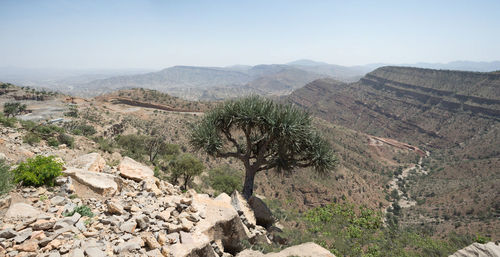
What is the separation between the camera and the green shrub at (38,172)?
6930mm

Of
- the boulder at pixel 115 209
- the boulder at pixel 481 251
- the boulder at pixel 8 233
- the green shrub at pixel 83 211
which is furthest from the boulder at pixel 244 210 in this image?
the boulder at pixel 481 251

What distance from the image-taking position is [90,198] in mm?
7008

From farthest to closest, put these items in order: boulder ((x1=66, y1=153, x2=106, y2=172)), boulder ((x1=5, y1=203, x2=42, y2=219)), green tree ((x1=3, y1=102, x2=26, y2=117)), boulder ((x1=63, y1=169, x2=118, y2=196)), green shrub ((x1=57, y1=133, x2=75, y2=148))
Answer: green tree ((x1=3, y1=102, x2=26, y2=117))
green shrub ((x1=57, y1=133, x2=75, y2=148))
boulder ((x1=66, y1=153, x2=106, y2=172))
boulder ((x1=63, y1=169, x2=118, y2=196))
boulder ((x1=5, y1=203, x2=42, y2=219))

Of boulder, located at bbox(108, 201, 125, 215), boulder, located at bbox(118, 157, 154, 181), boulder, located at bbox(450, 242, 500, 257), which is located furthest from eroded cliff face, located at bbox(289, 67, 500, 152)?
boulder, located at bbox(108, 201, 125, 215)

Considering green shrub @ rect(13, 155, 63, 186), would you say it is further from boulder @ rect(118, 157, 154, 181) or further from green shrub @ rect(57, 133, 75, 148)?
green shrub @ rect(57, 133, 75, 148)

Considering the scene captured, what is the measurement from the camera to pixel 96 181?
25.7 ft

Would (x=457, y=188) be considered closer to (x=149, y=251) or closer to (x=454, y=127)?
(x=454, y=127)

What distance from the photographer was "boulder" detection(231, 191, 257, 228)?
32.7ft

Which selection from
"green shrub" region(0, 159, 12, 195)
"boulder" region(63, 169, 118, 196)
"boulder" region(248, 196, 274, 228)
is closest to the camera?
"green shrub" region(0, 159, 12, 195)

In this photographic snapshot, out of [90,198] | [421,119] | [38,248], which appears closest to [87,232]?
[38,248]

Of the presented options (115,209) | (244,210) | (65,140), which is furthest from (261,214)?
(65,140)

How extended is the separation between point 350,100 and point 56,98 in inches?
5103

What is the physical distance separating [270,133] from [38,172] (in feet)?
30.3

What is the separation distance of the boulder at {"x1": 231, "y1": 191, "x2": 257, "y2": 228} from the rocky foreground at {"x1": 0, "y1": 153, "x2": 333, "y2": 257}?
1.34 feet
